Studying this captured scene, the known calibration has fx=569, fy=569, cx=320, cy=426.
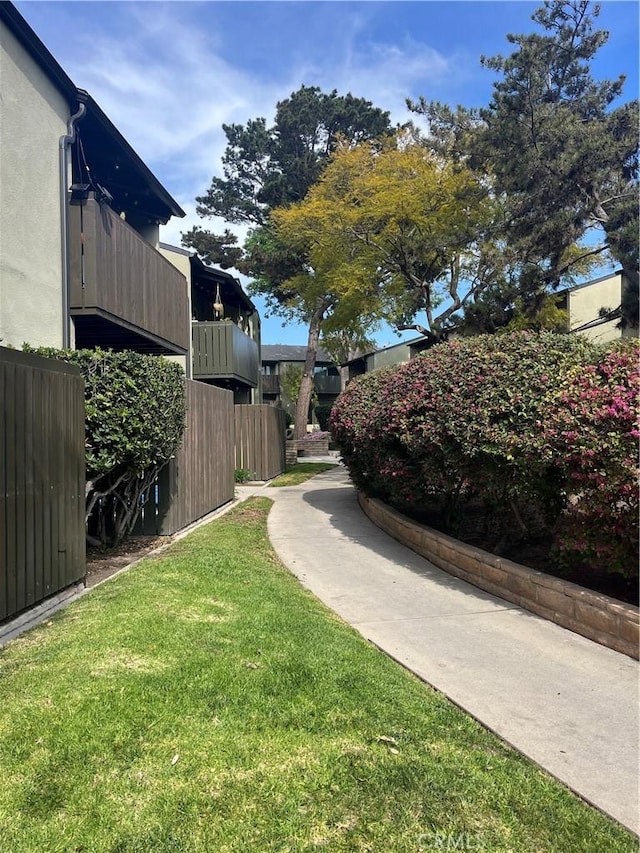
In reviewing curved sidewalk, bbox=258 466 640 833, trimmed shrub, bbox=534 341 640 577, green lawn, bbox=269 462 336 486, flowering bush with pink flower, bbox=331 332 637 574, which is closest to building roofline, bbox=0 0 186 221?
flowering bush with pink flower, bbox=331 332 637 574

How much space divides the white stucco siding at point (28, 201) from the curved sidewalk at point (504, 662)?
4.39 metres

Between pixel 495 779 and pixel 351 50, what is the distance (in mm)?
9572

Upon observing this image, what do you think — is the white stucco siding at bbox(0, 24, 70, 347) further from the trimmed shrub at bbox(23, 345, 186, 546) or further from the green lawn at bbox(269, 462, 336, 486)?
the green lawn at bbox(269, 462, 336, 486)

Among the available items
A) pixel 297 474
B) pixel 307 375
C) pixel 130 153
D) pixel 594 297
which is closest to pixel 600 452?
pixel 130 153

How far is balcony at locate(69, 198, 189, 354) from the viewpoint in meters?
7.79

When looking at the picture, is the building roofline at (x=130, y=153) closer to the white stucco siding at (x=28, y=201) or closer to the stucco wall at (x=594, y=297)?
the white stucco siding at (x=28, y=201)

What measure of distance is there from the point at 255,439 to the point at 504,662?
12.6 m

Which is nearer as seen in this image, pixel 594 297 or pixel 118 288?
pixel 118 288

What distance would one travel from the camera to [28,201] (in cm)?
716

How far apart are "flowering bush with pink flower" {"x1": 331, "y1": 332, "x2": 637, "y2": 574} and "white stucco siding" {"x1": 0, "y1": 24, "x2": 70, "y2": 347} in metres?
4.63

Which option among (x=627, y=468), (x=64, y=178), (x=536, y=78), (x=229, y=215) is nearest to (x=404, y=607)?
(x=627, y=468)

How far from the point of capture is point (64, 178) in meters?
7.76

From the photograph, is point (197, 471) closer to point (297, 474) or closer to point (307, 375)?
point (297, 474)

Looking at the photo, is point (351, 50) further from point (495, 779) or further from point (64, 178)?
point (495, 779)
